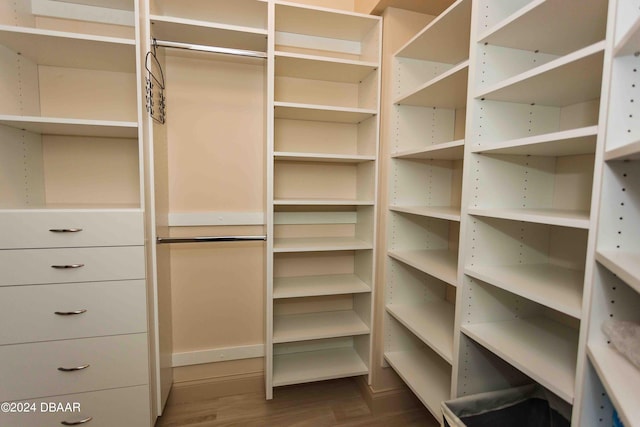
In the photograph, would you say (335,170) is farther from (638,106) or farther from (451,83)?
(638,106)

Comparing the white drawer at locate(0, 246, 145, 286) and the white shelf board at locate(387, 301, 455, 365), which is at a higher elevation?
the white drawer at locate(0, 246, 145, 286)

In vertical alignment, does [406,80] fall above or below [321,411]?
above

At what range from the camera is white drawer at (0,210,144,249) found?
1324 millimetres

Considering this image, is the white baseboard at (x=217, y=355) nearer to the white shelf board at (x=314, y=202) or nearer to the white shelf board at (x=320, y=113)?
the white shelf board at (x=314, y=202)

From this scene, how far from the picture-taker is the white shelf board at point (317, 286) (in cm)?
182

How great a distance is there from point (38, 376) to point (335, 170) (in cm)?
191

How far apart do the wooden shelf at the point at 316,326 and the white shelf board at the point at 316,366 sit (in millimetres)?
254

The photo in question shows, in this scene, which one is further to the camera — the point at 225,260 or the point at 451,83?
the point at 225,260

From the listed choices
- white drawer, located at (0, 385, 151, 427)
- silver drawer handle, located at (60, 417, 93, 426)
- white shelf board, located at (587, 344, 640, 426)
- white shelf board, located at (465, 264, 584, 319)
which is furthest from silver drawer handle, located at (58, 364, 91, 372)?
white shelf board, located at (587, 344, 640, 426)

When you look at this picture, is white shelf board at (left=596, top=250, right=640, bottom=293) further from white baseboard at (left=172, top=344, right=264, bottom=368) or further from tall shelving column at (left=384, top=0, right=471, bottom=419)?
white baseboard at (left=172, top=344, right=264, bottom=368)

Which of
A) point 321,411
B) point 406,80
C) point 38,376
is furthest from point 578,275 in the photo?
point 38,376

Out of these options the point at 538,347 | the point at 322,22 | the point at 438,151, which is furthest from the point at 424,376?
the point at 322,22

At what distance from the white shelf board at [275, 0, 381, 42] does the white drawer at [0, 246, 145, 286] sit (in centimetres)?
150

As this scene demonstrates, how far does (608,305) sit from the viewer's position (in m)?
0.77
